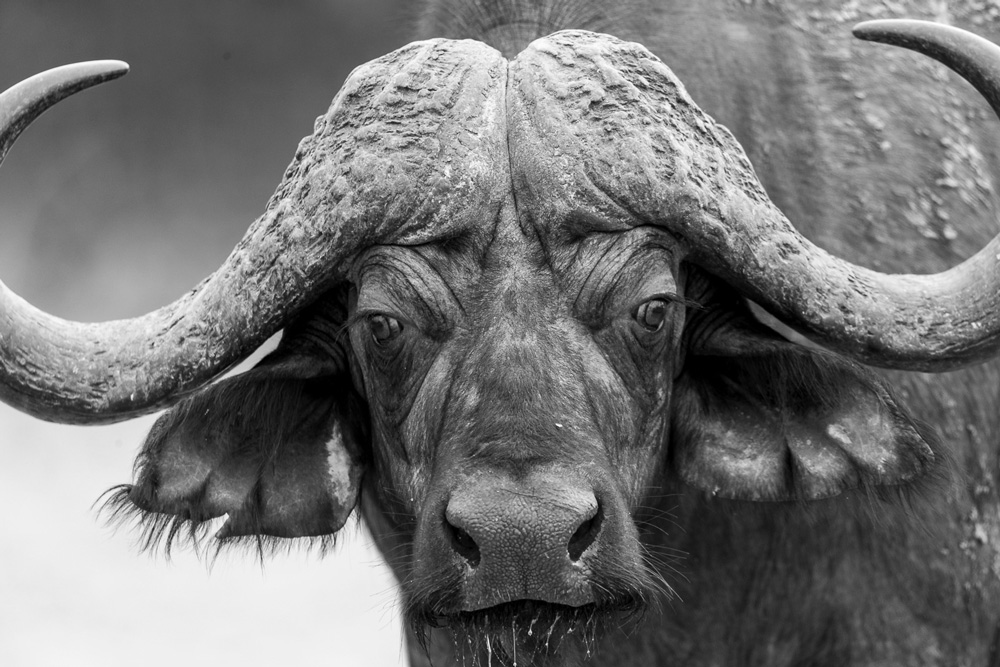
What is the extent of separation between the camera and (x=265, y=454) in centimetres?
355

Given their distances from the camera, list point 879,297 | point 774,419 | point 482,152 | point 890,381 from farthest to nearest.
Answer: point 890,381, point 774,419, point 879,297, point 482,152

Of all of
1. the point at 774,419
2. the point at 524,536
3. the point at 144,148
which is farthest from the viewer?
the point at 144,148

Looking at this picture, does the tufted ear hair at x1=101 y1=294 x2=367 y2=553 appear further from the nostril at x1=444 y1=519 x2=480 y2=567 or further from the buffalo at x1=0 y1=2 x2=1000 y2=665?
the nostril at x1=444 y1=519 x2=480 y2=567

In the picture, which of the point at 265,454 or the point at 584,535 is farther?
the point at 265,454

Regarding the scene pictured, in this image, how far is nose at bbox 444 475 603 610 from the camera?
283cm

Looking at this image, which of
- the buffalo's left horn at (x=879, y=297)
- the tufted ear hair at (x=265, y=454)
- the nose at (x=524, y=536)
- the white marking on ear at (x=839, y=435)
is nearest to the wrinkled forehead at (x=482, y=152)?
the buffalo's left horn at (x=879, y=297)

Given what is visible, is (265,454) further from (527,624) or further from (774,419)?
(774,419)

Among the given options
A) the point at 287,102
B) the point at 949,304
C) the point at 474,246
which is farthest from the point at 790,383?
the point at 287,102

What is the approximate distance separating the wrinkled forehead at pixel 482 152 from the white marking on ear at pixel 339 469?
28.0 inches

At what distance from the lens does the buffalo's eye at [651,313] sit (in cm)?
321

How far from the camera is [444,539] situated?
9.70ft

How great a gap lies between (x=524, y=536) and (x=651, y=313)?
0.71m

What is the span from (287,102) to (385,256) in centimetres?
1147

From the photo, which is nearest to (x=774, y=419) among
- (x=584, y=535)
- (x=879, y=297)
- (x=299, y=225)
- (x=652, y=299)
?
(x=879, y=297)
